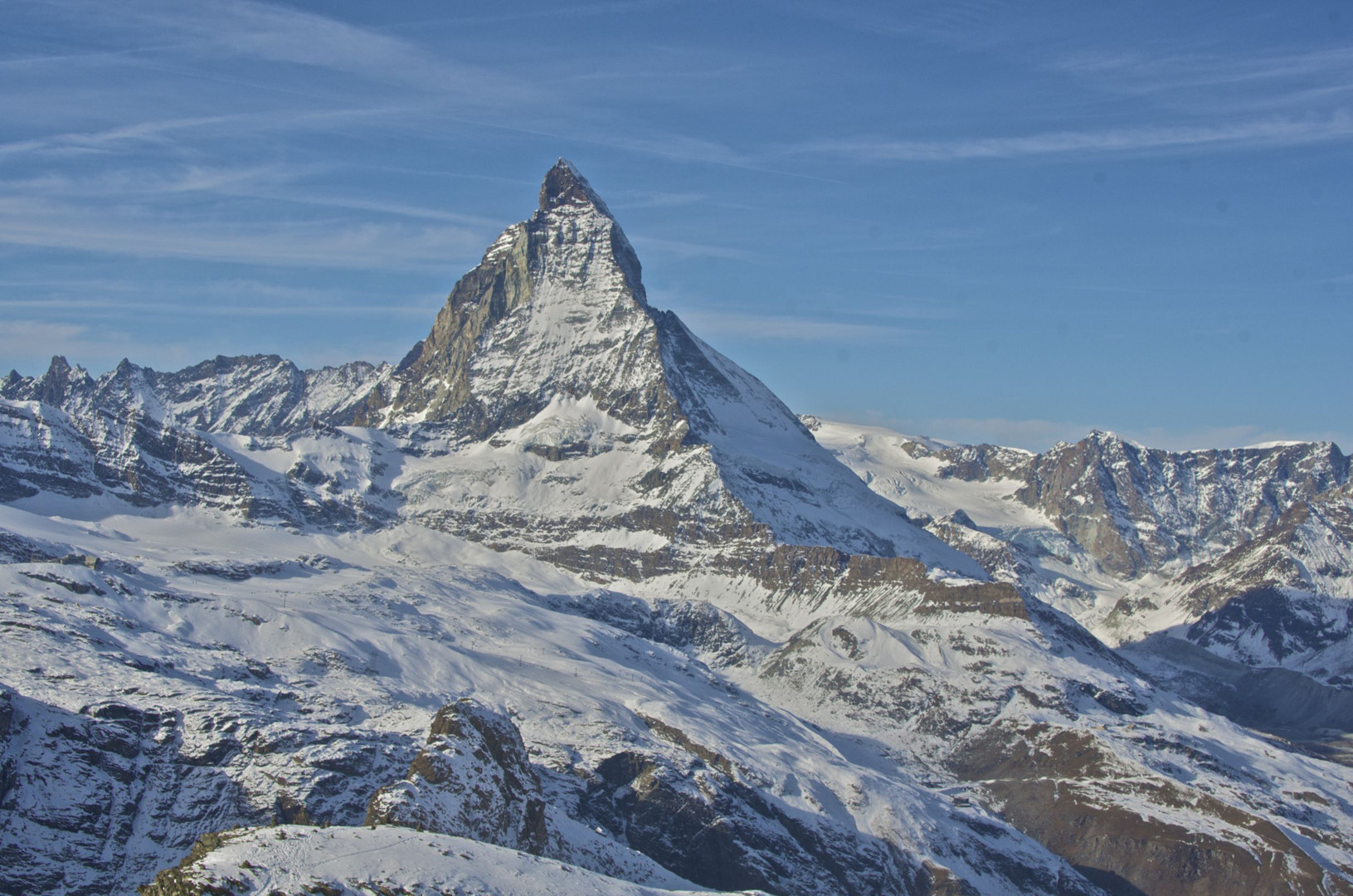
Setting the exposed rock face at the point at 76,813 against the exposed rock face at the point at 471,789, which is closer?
the exposed rock face at the point at 471,789

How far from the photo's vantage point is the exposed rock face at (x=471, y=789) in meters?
147

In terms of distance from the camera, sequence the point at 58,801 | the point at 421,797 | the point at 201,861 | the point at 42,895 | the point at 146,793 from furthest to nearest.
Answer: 1. the point at 146,793
2. the point at 58,801
3. the point at 42,895
4. the point at 421,797
5. the point at 201,861

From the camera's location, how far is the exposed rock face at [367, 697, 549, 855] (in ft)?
482

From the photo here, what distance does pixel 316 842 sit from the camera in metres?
114

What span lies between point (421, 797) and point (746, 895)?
122 ft

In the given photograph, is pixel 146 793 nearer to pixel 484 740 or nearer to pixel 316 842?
pixel 484 740

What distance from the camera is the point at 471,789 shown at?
158 metres

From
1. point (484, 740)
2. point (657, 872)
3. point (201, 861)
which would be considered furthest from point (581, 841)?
point (201, 861)

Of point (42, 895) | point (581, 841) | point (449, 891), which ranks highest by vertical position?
point (449, 891)

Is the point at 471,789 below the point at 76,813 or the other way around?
the other way around

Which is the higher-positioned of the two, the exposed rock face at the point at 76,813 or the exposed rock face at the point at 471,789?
the exposed rock face at the point at 471,789

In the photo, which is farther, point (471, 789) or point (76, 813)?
point (76, 813)

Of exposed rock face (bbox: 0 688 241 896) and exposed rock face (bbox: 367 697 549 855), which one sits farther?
exposed rock face (bbox: 0 688 241 896)

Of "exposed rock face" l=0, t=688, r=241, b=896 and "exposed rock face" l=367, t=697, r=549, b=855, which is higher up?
"exposed rock face" l=367, t=697, r=549, b=855
